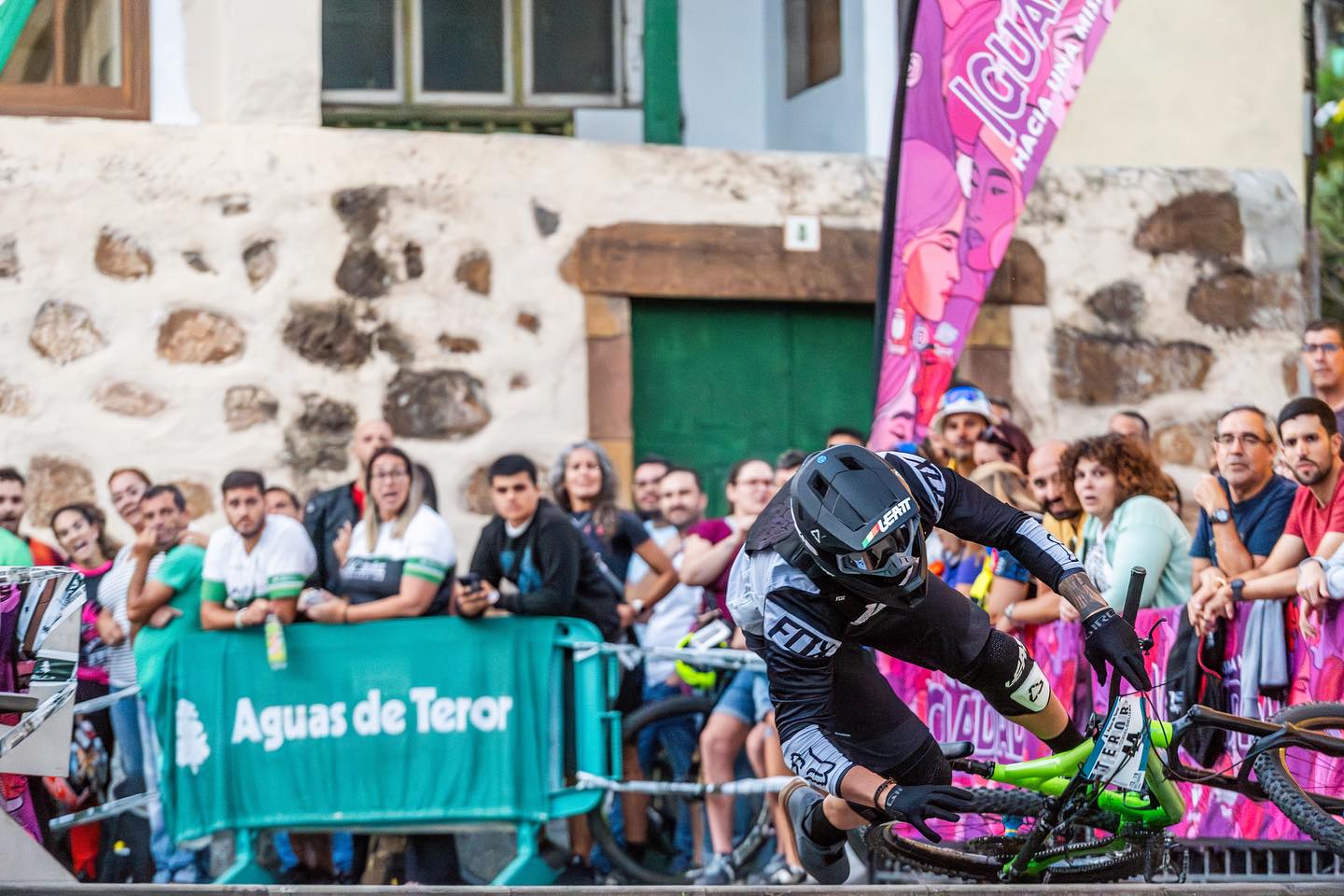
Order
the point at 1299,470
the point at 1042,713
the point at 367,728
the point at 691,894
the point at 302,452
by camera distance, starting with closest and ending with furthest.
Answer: the point at 691,894
the point at 1042,713
the point at 1299,470
the point at 367,728
the point at 302,452

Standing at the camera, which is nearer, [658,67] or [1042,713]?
[1042,713]

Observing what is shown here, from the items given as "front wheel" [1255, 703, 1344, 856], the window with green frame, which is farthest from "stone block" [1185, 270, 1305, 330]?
"front wheel" [1255, 703, 1344, 856]

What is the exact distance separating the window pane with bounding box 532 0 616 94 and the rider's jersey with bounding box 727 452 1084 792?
6.86m

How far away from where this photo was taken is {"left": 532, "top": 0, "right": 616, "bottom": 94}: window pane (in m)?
12.8

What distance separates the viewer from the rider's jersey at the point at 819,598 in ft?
20.2

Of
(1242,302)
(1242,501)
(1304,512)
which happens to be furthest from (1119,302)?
(1304,512)

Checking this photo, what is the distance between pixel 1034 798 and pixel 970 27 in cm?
458

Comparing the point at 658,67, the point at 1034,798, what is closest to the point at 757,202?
the point at 658,67

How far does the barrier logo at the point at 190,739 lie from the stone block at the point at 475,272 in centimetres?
347

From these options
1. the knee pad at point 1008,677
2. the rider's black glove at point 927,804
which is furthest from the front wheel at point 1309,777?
the rider's black glove at point 927,804

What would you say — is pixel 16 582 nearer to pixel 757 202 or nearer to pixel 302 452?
pixel 302 452

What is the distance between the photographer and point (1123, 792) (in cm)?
642

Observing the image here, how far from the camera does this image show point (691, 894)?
632cm

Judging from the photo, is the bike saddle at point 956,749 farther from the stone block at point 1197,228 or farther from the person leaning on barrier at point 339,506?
the stone block at point 1197,228
